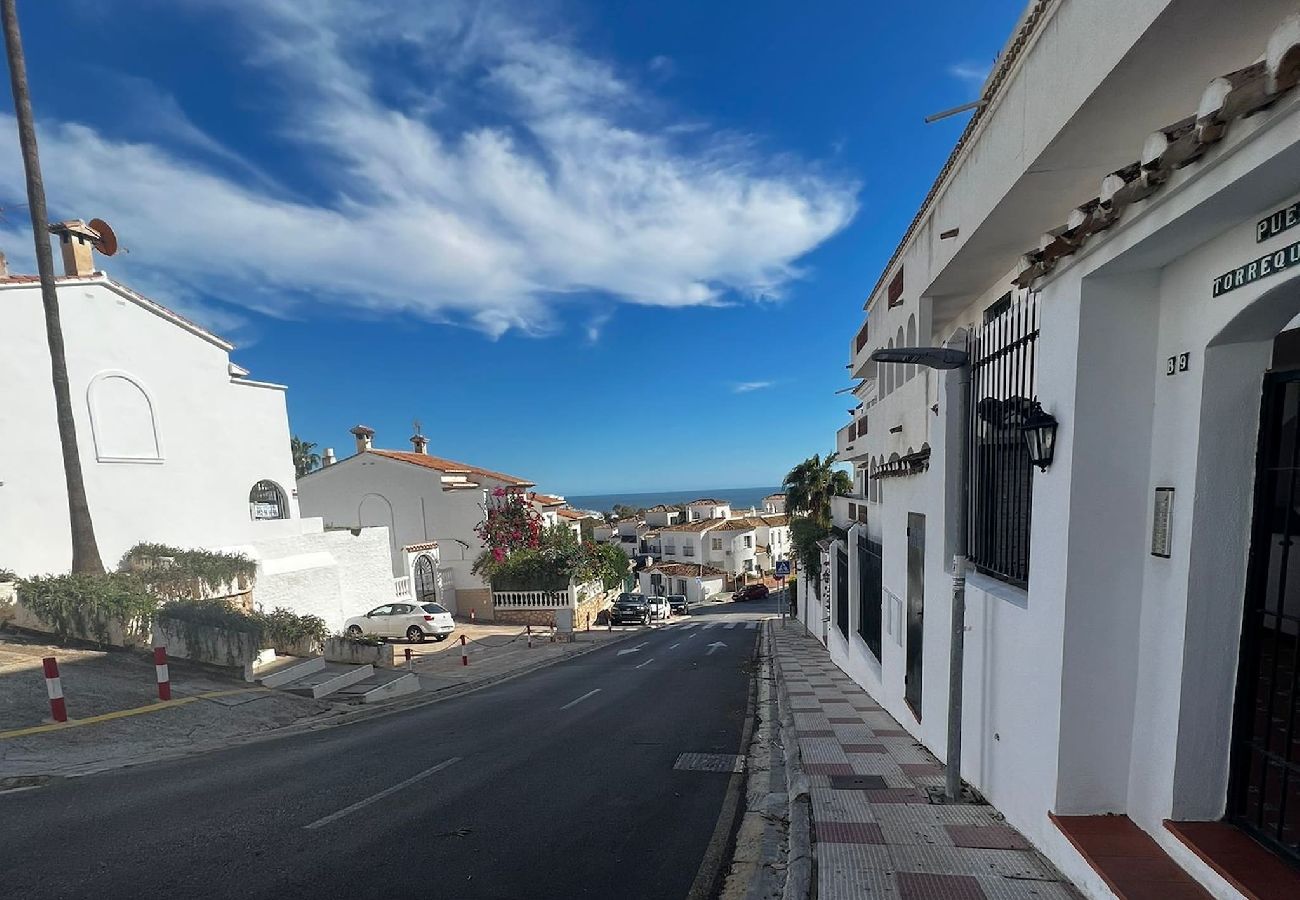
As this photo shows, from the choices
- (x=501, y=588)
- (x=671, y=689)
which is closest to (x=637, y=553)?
(x=501, y=588)

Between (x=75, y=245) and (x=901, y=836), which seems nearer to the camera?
(x=901, y=836)

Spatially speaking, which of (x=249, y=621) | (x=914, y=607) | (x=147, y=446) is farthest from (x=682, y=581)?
(x=914, y=607)

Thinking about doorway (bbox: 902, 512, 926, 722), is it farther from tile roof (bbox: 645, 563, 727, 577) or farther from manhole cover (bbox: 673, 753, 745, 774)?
tile roof (bbox: 645, 563, 727, 577)

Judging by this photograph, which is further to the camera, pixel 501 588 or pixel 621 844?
pixel 501 588

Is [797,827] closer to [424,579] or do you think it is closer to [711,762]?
[711,762]

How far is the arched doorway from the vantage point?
21.9 m

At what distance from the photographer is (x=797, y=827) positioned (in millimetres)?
3928

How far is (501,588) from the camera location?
2344cm

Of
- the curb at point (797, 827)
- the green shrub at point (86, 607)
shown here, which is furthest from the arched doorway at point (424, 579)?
the curb at point (797, 827)

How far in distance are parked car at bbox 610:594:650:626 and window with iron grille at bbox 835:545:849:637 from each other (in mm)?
13324

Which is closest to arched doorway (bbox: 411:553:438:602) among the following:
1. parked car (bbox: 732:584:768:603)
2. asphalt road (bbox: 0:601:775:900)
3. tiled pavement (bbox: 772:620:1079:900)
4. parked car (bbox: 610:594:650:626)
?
parked car (bbox: 610:594:650:626)

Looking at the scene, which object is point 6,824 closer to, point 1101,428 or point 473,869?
point 473,869

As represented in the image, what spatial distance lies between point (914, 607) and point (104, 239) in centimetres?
2149

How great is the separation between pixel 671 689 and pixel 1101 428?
32.4 ft
